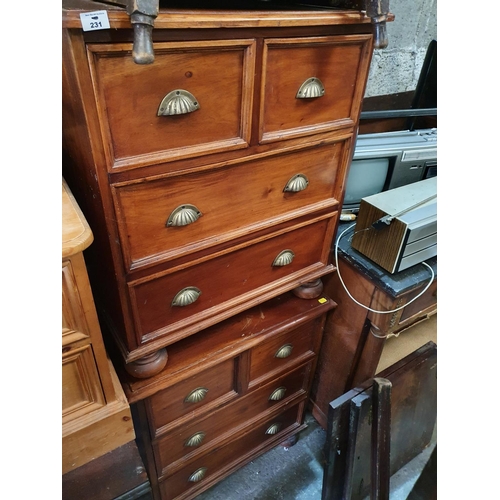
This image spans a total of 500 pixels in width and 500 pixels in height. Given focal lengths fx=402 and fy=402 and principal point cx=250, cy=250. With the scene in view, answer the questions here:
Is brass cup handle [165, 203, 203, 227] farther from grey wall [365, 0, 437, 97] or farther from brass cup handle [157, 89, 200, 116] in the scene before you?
Result: grey wall [365, 0, 437, 97]

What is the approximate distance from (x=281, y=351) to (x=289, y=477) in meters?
0.60

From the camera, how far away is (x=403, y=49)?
57.7 inches

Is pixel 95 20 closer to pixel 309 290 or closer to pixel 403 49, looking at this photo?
pixel 309 290

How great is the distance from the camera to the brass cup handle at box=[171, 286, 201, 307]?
35.6 inches

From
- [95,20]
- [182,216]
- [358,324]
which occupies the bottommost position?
[358,324]

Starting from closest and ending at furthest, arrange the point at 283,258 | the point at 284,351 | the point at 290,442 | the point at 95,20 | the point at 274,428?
the point at 95,20, the point at 283,258, the point at 284,351, the point at 274,428, the point at 290,442

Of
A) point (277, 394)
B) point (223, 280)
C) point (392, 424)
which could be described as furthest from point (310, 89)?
point (392, 424)

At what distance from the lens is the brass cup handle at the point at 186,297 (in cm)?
90

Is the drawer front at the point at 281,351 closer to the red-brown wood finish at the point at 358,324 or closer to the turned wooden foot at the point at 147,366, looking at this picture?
the red-brown wood finish at the point at 358,324

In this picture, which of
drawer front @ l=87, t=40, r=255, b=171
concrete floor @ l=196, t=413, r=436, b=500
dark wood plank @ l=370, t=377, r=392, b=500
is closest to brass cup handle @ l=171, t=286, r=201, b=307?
drawer front @ l=87, t=40, r=255, b=171

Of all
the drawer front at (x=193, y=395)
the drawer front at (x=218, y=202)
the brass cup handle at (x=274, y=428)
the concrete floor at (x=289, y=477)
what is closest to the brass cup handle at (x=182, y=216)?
the drawer front at (x=218, y=202)

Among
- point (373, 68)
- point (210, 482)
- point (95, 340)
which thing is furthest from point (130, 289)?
point (373, 68)

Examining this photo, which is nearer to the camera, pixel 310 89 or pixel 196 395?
pixel 310 89

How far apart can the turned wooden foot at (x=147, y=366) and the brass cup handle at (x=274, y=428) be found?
688 mm
